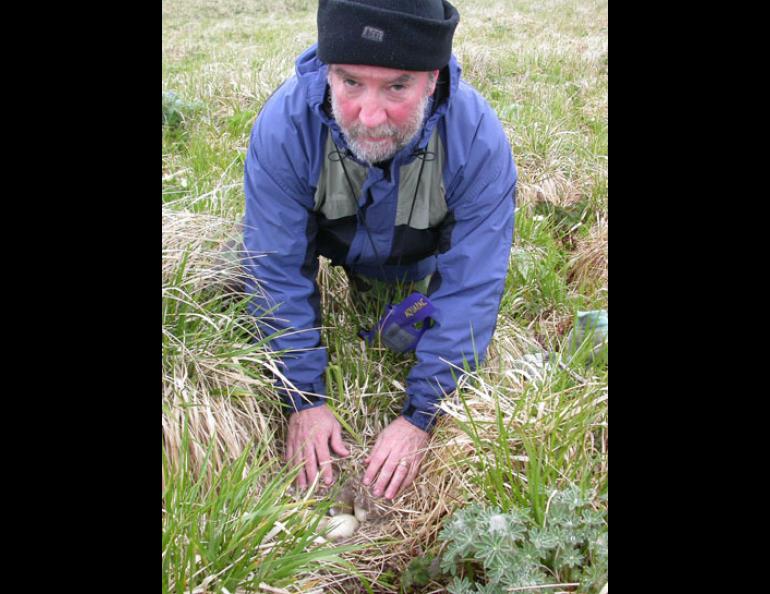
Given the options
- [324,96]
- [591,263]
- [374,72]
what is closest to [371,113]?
[374,72]

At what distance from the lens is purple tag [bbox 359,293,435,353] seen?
3195 mm

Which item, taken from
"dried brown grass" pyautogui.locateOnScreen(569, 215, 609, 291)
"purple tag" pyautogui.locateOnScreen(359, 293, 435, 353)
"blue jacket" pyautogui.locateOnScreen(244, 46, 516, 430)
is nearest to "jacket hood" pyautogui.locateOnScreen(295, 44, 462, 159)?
"blue jacket" pyautogui.locateOnScreen(244, 46, 516, 430)

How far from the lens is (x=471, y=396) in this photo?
289 cm

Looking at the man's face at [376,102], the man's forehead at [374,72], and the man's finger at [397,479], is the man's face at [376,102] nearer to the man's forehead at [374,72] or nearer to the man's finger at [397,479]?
the man's forehead at [374,72]

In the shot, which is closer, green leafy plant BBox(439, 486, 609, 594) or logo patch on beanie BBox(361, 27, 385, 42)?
green leafy plant BBox(439, 486, 609, 594)

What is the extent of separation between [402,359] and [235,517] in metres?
1.56

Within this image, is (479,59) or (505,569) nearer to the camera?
(505,569)

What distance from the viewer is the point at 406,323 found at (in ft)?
10.7

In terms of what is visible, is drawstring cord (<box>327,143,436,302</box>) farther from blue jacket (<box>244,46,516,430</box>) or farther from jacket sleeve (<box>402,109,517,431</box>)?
jacket sleeve (<box>402,109,517,431</box>)

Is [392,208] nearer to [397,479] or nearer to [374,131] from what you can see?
[374,131]

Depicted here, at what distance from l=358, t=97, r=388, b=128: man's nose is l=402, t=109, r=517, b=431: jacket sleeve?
0.51 metres

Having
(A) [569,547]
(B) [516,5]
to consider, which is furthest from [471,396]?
(B) [516,5]

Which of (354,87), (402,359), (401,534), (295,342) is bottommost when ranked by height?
(401,534)
